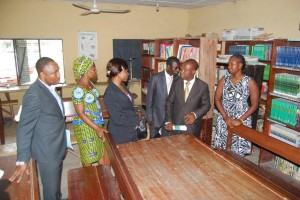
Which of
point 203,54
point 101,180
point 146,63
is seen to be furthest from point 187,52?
point 146,63

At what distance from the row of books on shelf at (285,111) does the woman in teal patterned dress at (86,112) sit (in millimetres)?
2553

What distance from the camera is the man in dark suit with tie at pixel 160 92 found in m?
3.00

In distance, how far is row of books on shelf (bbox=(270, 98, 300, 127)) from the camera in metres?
A: 3.21

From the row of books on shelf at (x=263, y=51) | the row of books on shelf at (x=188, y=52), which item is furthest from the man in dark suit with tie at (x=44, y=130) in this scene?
the row of books on shelf at (x=263, y=51)

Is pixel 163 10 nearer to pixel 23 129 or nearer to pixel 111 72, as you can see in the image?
pixel 111 72

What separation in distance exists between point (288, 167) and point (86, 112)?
2.92 meters

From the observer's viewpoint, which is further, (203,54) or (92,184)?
(203,54)

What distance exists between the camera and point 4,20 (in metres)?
5.72

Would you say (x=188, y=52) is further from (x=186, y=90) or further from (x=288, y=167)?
(x=288, y=167)

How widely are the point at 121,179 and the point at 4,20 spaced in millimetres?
5944

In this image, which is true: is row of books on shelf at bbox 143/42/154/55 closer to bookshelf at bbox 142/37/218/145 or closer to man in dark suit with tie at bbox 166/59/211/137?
bookshelf at bbox 142/37/218/145

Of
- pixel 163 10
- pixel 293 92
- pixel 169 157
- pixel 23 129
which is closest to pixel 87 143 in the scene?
pixel 23 129

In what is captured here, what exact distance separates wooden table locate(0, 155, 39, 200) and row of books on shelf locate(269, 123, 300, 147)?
3222 mm

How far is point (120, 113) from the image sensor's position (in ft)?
7.82
